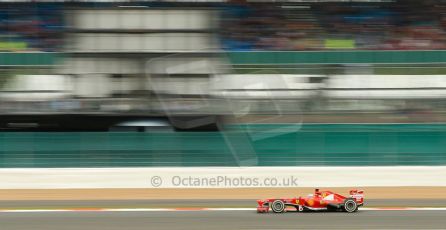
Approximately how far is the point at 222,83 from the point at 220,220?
27.3ft

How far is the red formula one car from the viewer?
10.4 meters

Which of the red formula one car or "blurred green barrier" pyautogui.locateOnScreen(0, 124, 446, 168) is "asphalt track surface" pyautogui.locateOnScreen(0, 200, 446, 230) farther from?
"blurred green barrier" pyautogui.locateOnScreen(0, 124, 446, 168)

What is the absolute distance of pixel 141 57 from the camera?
19.3m

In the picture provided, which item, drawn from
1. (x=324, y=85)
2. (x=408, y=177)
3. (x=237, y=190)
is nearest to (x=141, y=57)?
(x=324, y=85)

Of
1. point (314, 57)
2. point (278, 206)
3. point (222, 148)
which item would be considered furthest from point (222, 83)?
point (278, 206)

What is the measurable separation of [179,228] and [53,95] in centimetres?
984

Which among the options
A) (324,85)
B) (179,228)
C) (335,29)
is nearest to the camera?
(179,228)

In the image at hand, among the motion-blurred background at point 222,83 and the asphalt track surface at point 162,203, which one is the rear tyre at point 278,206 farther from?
the motion-blurred background at point 222,83

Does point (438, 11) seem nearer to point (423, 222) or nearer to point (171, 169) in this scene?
point (171, 169)

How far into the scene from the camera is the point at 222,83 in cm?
1836

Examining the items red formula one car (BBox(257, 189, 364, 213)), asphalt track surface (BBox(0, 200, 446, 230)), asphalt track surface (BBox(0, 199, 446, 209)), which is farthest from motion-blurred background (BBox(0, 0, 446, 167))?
red formula one car (BBox(257, 189, 364, 213))

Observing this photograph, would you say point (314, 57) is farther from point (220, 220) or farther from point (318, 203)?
point (220, 220)

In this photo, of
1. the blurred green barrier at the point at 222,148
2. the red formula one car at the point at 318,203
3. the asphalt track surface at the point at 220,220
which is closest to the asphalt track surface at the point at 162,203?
the asphalt track surface at the point at 220,220

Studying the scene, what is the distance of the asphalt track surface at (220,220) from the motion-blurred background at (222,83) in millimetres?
4109
